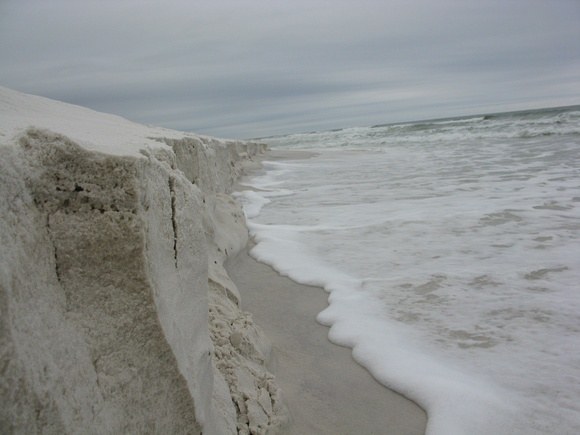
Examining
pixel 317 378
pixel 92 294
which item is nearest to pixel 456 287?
pixel 317 378

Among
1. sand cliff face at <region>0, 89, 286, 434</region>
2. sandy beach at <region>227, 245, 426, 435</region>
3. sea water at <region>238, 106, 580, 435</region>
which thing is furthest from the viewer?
sea water at <region>238, 106, 580, 435</region>

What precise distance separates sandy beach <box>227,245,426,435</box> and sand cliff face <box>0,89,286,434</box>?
2.32ft

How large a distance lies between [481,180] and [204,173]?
5351 mm

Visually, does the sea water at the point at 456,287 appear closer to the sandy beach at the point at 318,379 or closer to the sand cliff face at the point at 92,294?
the sandy beach at the point at 318,379

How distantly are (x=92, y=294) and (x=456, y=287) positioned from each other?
2.61 metres

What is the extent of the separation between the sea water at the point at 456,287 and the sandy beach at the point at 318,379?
3.7 inches

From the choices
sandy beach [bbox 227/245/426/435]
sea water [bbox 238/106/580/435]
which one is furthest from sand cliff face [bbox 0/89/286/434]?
sea water [bbox 238/106/580/435]

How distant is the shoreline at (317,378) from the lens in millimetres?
1844

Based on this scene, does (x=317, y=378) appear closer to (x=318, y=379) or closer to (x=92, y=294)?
(x=318, y=379)

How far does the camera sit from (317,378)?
2168 mm

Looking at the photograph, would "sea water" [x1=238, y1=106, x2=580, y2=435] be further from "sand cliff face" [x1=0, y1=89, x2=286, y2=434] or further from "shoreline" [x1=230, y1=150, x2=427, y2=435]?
"sand cliff face" [x1=0, y1=89, x2=286, y2=434]

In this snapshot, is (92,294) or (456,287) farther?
(456,287)

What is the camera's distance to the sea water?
1.97 metres

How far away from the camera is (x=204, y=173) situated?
140 inches
